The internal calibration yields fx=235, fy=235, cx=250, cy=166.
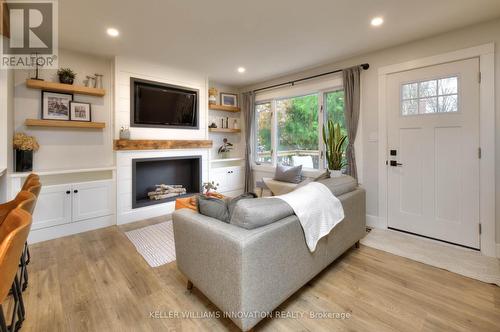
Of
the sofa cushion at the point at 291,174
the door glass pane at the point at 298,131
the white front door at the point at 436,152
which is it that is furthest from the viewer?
the door glass pane at the point at 298,131

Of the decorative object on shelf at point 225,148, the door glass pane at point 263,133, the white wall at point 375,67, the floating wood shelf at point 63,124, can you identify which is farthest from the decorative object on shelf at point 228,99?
the floating wood shelf at point 63,124

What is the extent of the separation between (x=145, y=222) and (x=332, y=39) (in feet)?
12.2

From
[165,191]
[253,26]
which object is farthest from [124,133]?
[253,26]

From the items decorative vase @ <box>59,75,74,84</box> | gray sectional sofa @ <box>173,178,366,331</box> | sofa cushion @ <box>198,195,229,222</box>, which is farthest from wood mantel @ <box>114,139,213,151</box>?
sofa cushion @ <box>198,195,229,222</box>

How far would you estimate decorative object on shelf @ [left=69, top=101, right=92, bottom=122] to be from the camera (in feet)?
10.8

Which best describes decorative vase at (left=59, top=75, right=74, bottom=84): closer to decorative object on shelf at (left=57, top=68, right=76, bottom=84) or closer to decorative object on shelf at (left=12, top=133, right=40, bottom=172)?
decorative object on shelf at (left=57, top=68, right=76, bottom=84)

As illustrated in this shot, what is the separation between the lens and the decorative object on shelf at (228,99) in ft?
17.0

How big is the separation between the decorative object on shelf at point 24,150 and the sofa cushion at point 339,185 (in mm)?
3473

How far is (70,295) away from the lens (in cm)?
189

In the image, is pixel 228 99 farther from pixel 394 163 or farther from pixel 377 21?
pixel 394 163

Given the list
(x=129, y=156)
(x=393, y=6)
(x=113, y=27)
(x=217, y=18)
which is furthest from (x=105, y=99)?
(x=393, y=6)

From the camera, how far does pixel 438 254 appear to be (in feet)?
8.43

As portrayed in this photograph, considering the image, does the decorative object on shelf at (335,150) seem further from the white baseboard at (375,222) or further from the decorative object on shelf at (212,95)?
the decorative object on shelf at (212,95)

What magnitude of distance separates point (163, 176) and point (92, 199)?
4.01 feet
